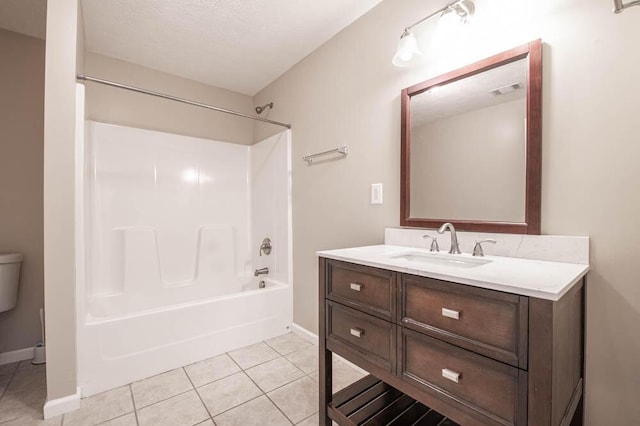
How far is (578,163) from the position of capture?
1073mm

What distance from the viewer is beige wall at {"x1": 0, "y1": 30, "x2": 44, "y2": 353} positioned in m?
2.08

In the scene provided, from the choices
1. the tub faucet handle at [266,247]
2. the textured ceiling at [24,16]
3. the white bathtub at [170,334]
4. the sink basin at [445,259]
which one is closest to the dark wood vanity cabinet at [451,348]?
the sink basin at [445,259]

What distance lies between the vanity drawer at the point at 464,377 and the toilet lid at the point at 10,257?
8.35 feet

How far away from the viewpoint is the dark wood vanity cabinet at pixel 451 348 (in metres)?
0.75

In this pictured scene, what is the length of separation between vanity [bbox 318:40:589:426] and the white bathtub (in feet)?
3.45

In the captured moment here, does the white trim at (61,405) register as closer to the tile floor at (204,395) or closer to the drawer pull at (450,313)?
the tile floor at (204,395)

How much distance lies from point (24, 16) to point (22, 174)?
3.57 feet

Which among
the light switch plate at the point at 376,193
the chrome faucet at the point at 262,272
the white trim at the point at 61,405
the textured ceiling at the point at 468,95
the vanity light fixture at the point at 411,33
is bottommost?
the white trim at the point at 61,405

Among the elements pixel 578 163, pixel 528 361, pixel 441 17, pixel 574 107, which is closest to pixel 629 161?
pixel 578 163

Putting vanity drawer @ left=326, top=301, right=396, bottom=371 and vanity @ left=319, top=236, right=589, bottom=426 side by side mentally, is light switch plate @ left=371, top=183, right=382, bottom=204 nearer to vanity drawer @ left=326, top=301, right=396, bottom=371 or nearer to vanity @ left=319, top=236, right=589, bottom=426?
vanity @ left=319, top=236, right=589, bottom=426

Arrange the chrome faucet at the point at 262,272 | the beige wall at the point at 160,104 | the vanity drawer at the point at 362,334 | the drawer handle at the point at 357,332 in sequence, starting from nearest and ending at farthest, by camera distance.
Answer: the vanity drawer at the point at 362,334 < the drawer handle at the point at 357,332 < the beige wall at the point at 160,104 < the chrome faucet at the point at 262,272

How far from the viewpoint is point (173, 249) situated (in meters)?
2.66

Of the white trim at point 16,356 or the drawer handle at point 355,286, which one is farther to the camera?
the white trim at point 16,356

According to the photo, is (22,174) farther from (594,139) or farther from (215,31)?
(594,139)
